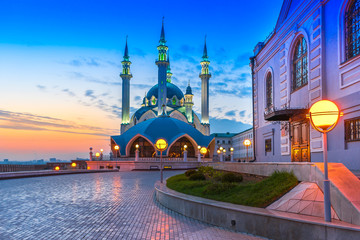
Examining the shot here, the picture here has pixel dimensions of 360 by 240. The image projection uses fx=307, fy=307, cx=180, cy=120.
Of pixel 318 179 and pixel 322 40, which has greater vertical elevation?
pixel 322 40

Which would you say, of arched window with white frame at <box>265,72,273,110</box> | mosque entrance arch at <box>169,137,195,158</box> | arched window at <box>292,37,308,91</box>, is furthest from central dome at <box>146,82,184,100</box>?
arched window at <box>292,37,308,91</box>

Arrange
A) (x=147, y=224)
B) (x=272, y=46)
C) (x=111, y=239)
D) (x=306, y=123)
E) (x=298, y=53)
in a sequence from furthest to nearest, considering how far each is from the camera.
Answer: (x=272, y=46) → (x=298, y=53) → (x=306, y=123) → (x=147, y=224) → (x=111, y=239)

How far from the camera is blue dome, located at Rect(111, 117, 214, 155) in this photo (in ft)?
192

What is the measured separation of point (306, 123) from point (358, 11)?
248 inches

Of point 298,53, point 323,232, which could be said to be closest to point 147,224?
point 323,232

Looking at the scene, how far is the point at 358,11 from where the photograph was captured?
13141 mm

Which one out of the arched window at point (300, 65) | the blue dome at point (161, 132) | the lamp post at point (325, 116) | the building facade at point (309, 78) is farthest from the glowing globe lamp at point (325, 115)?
the blue dome at point (161, 132)

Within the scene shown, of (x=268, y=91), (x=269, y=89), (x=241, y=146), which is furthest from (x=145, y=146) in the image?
(x=241, y=146)

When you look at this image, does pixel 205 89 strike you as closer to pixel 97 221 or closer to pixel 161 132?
pixel 161 132

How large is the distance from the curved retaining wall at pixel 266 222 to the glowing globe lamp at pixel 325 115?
204 cm

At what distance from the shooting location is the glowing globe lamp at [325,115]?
680 centimetres

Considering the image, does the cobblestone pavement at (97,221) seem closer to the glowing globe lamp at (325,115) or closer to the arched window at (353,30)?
the glowing globe lamp at (325,115)

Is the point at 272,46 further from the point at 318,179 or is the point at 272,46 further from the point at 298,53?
the point at 318,179

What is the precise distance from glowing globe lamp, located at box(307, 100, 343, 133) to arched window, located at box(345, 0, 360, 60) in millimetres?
7623
